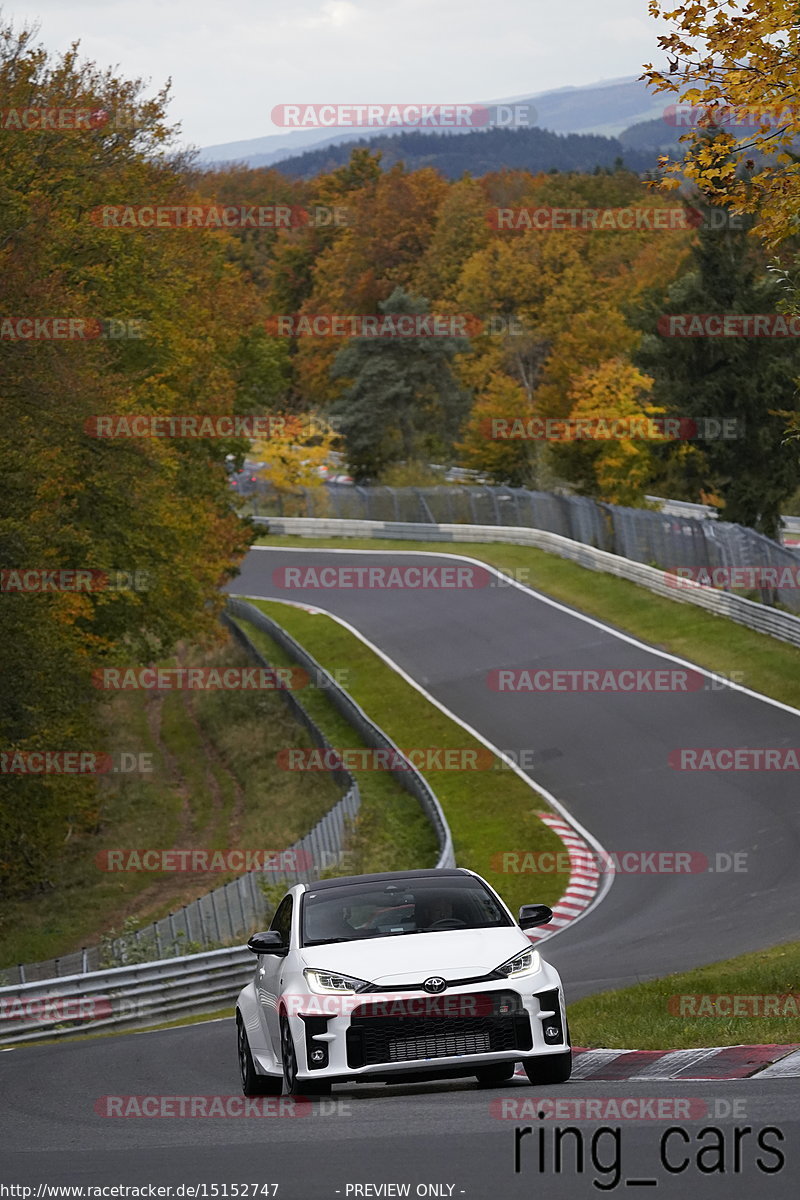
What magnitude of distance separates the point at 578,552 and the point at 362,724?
679 inches

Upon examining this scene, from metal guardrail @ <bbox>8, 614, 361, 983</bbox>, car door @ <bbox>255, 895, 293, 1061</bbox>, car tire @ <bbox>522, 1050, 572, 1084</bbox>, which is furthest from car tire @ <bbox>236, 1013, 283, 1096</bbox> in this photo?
metal guardrail @ <bbox>8, 614, 361, 983</bbox>

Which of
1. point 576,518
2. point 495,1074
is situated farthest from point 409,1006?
point 576,518

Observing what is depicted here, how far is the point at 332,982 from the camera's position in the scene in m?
9.50

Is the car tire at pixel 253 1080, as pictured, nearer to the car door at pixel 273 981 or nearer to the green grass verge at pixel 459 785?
the car door at pixel 273 981

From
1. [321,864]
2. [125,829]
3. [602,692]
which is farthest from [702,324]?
[321,864]

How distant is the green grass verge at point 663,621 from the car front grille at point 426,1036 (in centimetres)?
2574

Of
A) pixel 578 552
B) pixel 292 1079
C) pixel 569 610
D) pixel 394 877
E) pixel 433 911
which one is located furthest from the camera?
pixel 578 552

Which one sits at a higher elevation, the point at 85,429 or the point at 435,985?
the point at 85,429

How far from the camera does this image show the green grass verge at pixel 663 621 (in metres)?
36.7

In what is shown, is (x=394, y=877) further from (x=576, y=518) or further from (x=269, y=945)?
(x=576, y=518)

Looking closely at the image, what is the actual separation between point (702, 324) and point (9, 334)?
80.9ft

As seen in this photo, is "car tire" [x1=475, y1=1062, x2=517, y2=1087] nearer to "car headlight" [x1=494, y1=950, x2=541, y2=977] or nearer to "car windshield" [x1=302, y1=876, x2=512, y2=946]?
"car headlight" [x1=494, y1=950, x2=541, y2=977]

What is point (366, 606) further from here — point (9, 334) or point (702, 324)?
point (9, 334)

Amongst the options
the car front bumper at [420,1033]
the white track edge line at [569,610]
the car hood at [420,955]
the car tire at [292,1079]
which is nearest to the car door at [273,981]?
the car tire at [292,1079]
